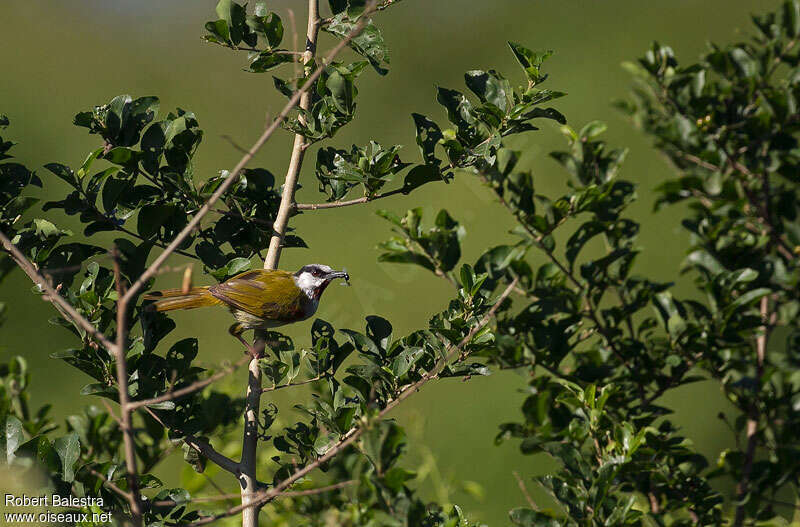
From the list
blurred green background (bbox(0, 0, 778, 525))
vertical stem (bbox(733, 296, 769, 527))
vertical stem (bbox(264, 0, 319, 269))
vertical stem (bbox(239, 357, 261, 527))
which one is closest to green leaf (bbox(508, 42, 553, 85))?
vertical stem (bbox(264, 0, 319, 269))

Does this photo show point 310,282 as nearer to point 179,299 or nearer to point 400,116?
point 179,299

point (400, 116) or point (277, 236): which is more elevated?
point (400, 116)

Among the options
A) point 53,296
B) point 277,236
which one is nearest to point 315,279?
point 277,236

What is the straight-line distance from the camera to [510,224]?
3.86 metres

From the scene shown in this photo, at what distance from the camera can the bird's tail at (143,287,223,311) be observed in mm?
1667

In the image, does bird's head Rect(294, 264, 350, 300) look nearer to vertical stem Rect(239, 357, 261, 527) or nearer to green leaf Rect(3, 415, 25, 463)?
vertical stem Rect(239, 357, 261, 527)

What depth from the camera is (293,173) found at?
148 centimetres

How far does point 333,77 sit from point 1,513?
2.92 feet

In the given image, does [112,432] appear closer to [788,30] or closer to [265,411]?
[265,411]

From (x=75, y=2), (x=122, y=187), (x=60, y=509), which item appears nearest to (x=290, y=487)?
(x=60, y=509)

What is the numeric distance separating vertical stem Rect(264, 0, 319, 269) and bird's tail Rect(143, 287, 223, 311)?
24cm

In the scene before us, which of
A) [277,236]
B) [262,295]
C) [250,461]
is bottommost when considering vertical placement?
[250,461]

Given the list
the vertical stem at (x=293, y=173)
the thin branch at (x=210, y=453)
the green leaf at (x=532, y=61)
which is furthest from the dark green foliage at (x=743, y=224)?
the thin branch at (x=210, y=453)

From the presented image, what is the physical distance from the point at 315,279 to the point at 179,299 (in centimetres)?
47
